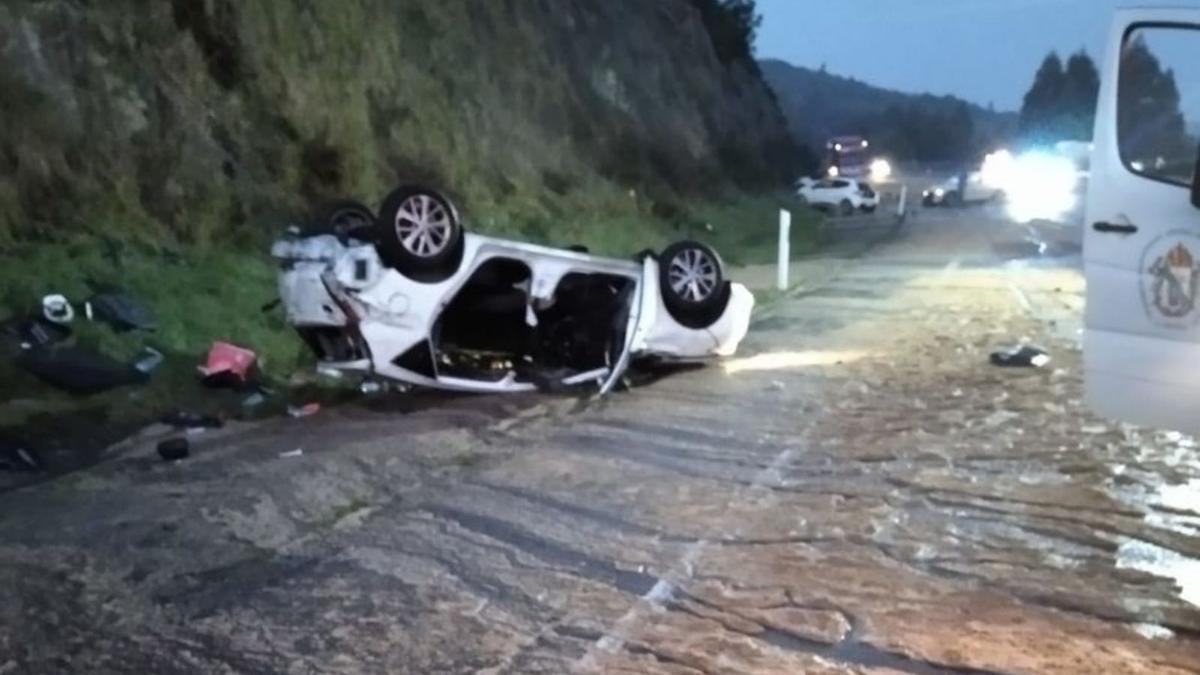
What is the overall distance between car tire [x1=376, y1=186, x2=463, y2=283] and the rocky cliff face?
4.05 metres

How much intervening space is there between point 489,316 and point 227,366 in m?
2.01

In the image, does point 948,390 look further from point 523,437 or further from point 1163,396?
point 1163,396

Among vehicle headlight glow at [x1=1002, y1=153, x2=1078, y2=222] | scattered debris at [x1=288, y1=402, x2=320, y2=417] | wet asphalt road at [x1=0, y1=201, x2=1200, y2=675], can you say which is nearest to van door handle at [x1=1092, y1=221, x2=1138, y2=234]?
wet asphalt road at [x1=0, y1=201, x2=1200, y2=675]

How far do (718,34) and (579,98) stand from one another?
2389 cm

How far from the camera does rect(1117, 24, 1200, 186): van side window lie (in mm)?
6398

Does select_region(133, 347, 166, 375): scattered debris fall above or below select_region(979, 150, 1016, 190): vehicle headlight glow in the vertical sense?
below

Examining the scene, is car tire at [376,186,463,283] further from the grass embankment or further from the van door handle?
the van door handle

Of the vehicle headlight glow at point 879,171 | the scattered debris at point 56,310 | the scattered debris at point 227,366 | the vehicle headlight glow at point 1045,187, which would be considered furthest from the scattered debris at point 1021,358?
the vehicle headlight glow at point 879,171

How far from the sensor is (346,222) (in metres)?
11.3

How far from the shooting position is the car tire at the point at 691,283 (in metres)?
11.9

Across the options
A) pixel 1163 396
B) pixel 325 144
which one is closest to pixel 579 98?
pixel 325 144

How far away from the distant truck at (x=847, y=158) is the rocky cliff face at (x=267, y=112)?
41506mm

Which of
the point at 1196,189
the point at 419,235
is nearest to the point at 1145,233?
the point at 1196,189

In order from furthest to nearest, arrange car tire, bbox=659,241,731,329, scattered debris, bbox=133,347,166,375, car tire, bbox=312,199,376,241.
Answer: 1. car tire, bbox=659,241,731,329
2. scattered debris, bbox=133,347,166,375
3. car tire, bbox=312,199,376,241
